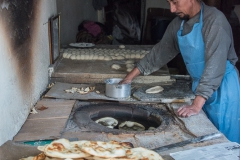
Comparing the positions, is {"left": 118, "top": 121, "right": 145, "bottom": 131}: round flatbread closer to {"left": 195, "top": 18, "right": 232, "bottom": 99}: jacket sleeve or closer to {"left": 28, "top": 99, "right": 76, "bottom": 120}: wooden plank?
{"left": 28, "top": 99, "right": 76, "bottom": 120}: wooden plank

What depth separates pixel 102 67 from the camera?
3.95 meters

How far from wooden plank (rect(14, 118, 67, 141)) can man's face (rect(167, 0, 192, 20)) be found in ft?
4.23

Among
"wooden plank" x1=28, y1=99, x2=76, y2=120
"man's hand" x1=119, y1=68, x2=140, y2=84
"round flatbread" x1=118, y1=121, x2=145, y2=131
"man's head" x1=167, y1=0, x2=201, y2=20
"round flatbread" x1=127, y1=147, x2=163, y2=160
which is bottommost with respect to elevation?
"round flatbread" x1=118, y1=121, x2=145, y2=131

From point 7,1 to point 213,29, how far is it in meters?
1.61

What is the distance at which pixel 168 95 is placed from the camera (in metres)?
3.18

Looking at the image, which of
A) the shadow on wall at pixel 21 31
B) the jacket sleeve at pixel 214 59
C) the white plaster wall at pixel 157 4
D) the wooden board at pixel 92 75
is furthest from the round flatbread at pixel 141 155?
the white plaster wall at pixel 157 4

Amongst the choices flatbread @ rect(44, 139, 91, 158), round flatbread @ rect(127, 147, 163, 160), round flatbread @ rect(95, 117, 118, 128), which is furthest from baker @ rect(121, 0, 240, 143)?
flatbread @ rect(44, 139, 91, 158)

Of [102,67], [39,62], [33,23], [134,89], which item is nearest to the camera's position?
[33,23]

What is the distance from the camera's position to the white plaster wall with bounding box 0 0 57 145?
219 centimetres

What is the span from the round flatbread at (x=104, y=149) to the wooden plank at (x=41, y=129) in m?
0.67

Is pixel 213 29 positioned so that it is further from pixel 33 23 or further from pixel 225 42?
pixel 33 23

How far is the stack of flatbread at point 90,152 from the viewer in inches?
63.1

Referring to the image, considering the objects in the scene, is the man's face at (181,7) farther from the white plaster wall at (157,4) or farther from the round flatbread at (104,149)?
the white plaster wall at (157,4)

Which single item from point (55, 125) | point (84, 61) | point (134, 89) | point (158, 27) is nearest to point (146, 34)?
point (158, 27)
